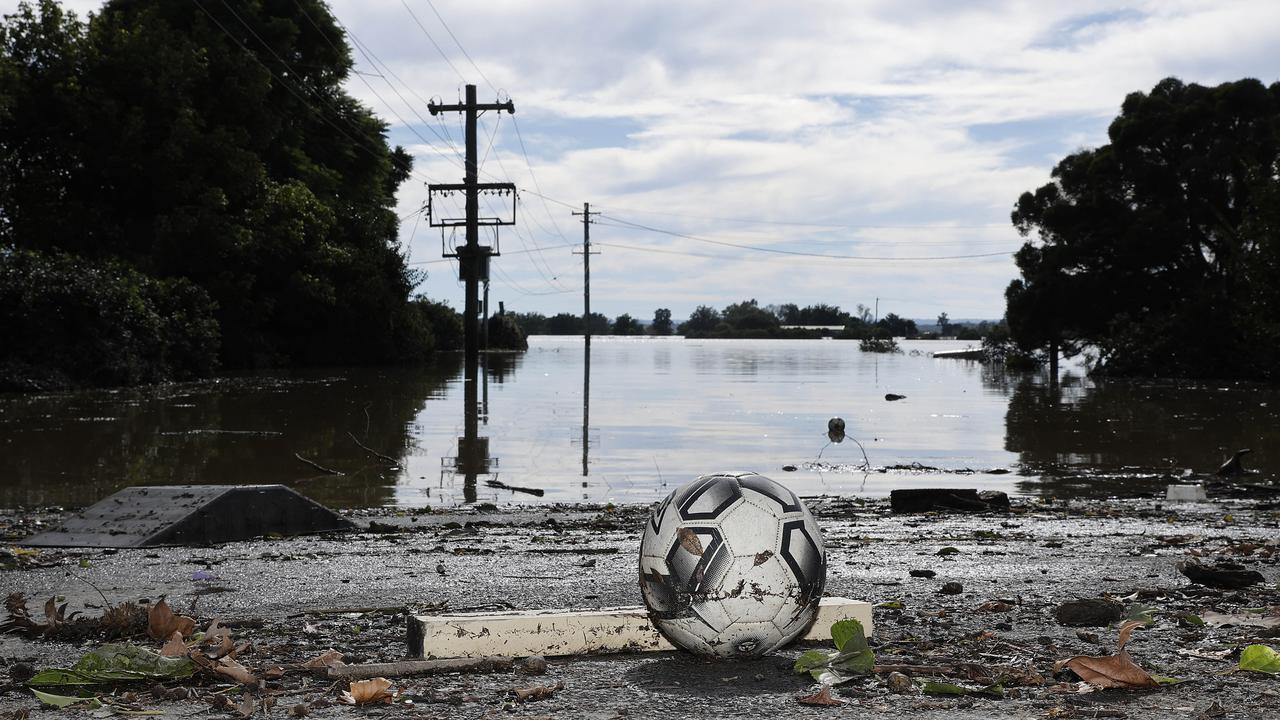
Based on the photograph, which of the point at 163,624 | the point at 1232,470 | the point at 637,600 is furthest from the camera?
the point at 1232,470

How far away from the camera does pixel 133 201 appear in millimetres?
41812

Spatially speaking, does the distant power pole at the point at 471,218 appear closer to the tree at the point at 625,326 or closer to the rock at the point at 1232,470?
the rock at the point at 1232,470

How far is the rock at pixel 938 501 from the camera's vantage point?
37.2 feet

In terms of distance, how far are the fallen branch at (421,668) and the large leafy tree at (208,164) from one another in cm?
3370

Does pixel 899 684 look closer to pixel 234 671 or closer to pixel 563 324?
pixel 234 671

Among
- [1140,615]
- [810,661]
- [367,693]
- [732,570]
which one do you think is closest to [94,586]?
[367,693]

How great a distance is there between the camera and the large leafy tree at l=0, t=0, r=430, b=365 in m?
38.8

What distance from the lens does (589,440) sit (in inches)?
764

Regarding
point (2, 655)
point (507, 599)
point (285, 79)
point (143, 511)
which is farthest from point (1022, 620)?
point (285, 79)

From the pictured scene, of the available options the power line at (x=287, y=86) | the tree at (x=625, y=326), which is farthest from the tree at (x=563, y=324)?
the power line at (x=287, y=86)

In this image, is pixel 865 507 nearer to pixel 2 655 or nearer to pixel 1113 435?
pixel 2 655

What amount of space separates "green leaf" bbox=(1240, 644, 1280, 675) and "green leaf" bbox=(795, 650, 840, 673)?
5.56 feet

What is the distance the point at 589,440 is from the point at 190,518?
11021 millimetres

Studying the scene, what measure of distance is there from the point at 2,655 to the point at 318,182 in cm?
4774
